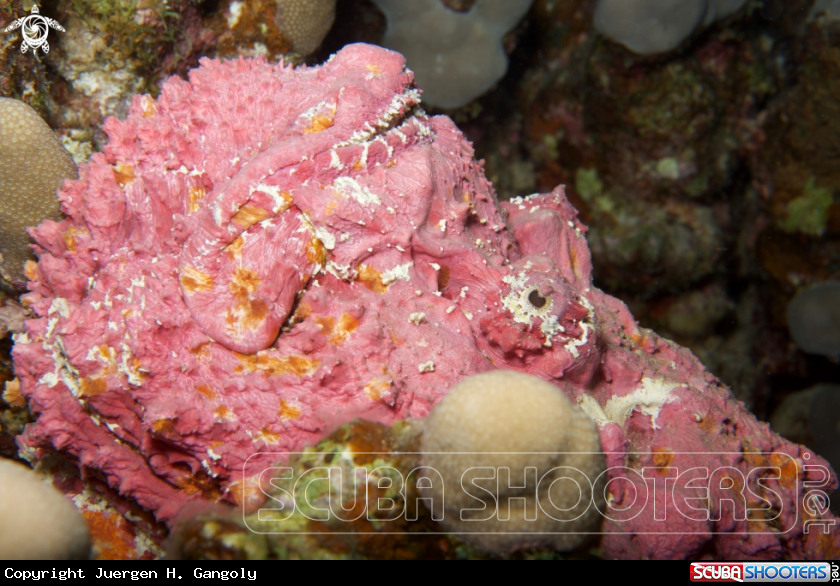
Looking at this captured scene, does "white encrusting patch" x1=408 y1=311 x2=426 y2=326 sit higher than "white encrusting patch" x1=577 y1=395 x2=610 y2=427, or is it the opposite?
"white encrusting patch" x1=408 y1=311 x2=426 y2=326

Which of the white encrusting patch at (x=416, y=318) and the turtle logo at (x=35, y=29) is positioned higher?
the turtle logo at (x=35, y=29)

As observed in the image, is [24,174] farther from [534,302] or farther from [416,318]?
[534,302]

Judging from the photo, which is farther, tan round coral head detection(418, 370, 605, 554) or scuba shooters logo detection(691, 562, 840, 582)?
scuba shooters logo detection(691, 562, 840, 582)

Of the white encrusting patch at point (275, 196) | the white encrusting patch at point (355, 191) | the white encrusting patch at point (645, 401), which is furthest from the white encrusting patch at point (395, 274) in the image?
the white encrusting patch at point (645, 401)

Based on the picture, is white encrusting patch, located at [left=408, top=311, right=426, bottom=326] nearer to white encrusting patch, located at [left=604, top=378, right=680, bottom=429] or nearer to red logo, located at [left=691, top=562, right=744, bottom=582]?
white encrusting patch, located at [left=604, top=378, right=680, bottom=429]

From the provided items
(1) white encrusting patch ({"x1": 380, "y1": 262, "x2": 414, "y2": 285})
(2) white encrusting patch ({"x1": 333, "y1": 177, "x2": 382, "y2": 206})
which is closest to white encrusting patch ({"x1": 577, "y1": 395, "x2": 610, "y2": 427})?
→ (1) white encrusting patch ({"x1": 380, "y1": 262, "x2": 414, "y2": 285})

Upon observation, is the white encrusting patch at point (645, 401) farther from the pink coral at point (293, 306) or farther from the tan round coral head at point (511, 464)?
the tan round coral head at point (511, 464)

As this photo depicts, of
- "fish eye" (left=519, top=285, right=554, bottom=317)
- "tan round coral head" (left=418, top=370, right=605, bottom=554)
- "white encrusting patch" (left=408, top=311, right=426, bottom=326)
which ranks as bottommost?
"tan round coral head" (left=418, top=370, right=605, bottom=554)

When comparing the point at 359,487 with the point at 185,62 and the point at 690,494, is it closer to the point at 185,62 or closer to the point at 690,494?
the point at 690,494
